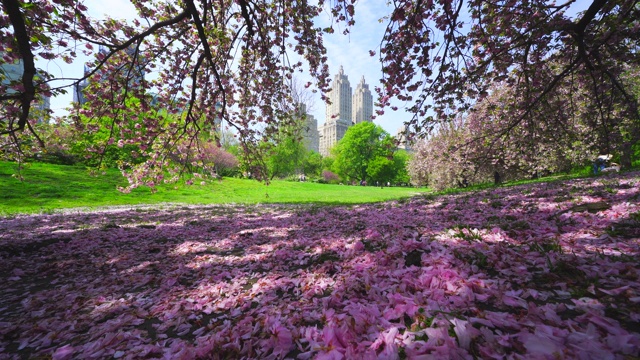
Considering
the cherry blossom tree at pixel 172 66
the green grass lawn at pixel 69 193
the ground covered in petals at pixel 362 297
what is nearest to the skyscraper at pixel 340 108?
the green grass lawn at pixel 69 193

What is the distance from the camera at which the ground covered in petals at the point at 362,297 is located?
196cm

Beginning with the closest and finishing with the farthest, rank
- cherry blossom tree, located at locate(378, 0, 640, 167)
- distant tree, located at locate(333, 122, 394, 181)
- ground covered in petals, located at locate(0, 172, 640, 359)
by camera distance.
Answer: ground covered in petals, located at locate(0, 172, 640, 359)
cherry blossom tree, located at locate(378, 0, 640, 167)
distant tree, located at locate(333, 122, 394, 181)

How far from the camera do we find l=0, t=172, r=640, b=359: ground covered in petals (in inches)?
77.3

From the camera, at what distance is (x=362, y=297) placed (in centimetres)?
307

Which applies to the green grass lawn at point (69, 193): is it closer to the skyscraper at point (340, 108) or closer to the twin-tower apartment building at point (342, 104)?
the twin-tower apartment building at point (342, 104)

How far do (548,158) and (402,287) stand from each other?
87.1ft

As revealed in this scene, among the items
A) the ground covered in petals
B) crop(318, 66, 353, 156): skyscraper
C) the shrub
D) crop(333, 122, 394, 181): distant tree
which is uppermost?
crop(318, 66, 353, 156): skyscraper

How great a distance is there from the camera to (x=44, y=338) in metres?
2.94

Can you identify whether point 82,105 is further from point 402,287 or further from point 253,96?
point 402,287

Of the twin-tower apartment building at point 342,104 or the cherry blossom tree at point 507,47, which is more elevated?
the twin-tower apartment building at point 342,104

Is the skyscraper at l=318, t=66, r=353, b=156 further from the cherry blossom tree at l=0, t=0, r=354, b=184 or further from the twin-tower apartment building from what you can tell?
the cherry blossom tree at l=0, t=0, r=354, b=184

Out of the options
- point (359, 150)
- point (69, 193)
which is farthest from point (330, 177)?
point (69, 193)

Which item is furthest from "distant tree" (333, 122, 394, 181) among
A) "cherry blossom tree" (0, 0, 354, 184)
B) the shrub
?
"cherry blossom tree" (0, 0, 354, 184)

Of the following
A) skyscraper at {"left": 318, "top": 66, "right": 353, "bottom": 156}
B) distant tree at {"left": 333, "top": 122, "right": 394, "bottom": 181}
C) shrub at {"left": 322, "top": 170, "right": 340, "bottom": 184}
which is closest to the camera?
distant tree at {"left": 333, "top": 122, "right": 394, "bottom": 181}
